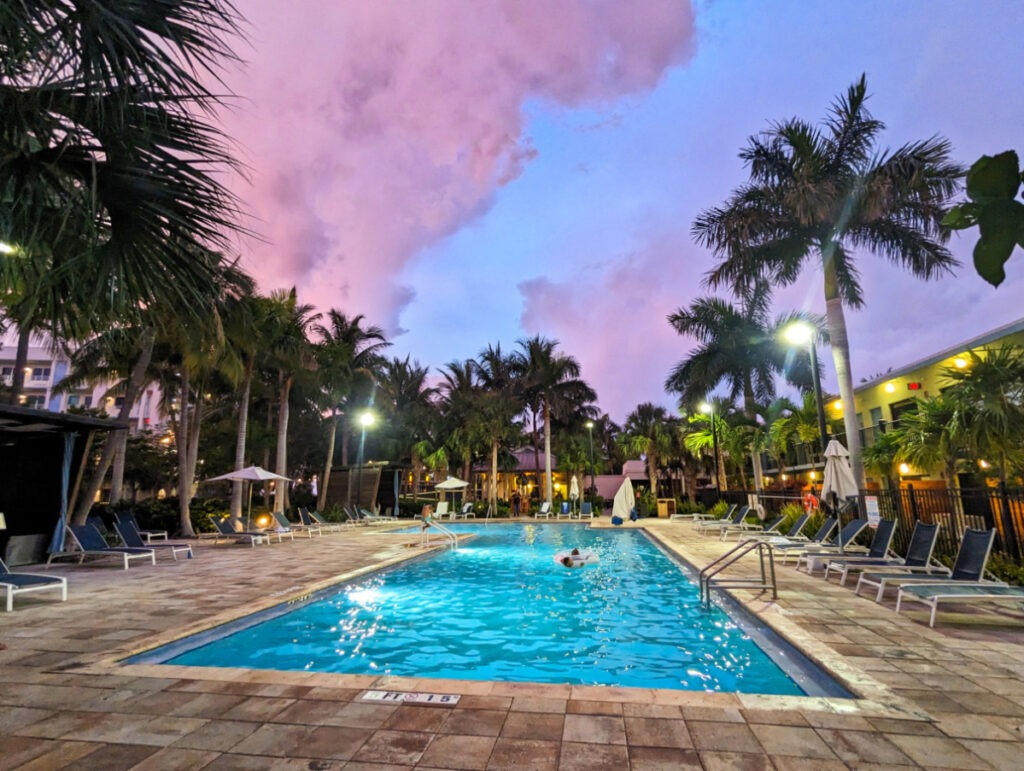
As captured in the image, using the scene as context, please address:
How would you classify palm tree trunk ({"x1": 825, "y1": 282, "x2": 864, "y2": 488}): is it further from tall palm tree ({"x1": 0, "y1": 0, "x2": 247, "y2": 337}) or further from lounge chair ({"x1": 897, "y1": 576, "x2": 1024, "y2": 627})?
tall palm tree ({"x1": 0, "y1": 0, "x2": 247, "y2": 337})

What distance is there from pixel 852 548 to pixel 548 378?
22.5 m

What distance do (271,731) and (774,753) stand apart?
3.09 meters

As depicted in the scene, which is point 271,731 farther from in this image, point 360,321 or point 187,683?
point 360,321

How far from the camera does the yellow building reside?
14386 millimetres

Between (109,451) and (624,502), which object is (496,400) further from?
(109,451)

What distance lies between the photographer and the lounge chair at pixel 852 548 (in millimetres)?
8664

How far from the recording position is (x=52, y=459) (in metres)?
12.3

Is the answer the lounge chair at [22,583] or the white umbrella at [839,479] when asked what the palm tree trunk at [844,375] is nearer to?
the white umbrella at [839,479]

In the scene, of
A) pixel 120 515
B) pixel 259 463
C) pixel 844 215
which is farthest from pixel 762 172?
pixel 259 463

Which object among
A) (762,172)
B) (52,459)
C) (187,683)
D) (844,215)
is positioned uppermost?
(762,172)

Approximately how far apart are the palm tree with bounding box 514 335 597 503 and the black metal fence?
69.4 ft

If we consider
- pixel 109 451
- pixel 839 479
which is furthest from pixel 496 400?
pixel 839 479

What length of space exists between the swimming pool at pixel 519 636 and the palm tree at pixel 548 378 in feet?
69.4

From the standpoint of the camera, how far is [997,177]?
1197 millimetres
